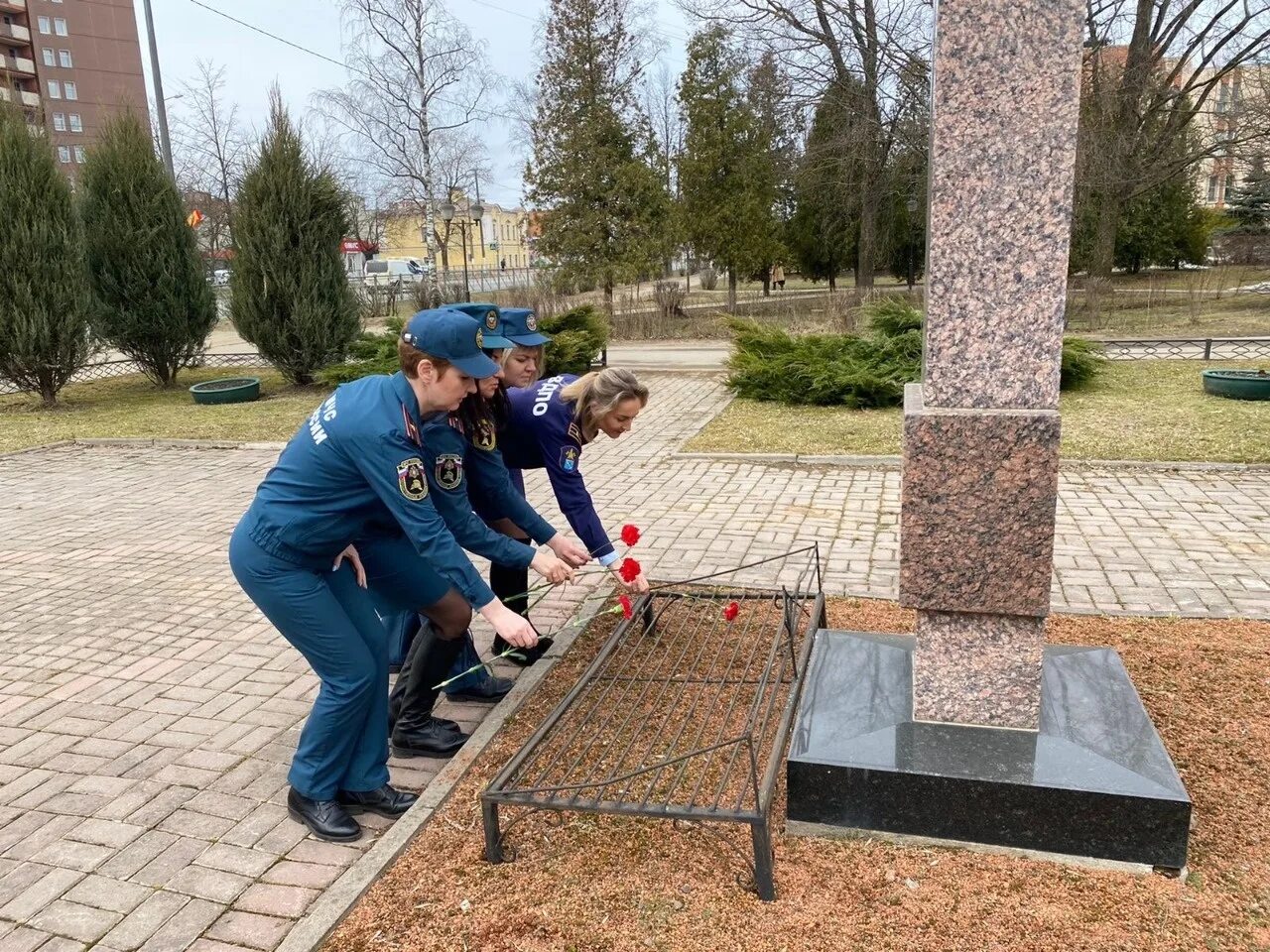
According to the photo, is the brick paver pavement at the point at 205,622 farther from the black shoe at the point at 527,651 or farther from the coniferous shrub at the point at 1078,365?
the coniferous shrub at the point at 1078,365

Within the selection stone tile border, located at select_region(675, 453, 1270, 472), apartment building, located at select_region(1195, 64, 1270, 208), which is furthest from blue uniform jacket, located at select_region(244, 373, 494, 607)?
apartment building, located at select_region(1195, 64, 1270, 208)

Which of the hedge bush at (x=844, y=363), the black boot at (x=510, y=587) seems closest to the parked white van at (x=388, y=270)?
the hedge bush at (x=844, y=363)

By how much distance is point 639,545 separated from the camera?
19.9 feet

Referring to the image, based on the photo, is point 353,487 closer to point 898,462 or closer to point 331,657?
point 331,657

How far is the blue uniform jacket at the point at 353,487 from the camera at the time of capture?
271 centimetres

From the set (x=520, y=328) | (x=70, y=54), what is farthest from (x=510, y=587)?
(x=70, y=54)

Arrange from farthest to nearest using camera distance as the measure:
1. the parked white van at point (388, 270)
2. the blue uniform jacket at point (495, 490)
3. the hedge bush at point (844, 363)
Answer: the parked white van at point (388, 270) < the hedge bush at point (844, 363) < the blue uniform jacket at point (495, 490)

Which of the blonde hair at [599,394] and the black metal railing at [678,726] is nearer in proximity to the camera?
the black metal railing at [678,726]

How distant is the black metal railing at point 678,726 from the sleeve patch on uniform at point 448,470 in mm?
821

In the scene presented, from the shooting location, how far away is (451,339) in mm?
2736

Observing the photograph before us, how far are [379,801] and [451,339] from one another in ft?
4.99

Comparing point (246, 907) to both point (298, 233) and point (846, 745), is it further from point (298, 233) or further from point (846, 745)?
point (298, 233)

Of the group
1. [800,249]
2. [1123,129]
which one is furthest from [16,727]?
[800,249]

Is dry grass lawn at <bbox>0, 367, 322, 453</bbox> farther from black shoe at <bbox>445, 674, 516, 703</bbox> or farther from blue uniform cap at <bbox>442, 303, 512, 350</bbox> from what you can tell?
blue uniform cap at <bbox>442, 303, 512, 350</bbox>
